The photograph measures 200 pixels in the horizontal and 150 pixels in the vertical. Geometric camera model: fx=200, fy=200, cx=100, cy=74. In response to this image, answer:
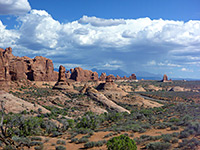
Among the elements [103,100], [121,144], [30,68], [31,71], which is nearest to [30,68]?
[30,68]

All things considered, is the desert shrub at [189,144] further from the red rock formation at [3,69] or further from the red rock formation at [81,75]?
the red rock formation at [81,75]

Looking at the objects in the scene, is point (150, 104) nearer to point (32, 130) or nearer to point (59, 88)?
point (59, 88)

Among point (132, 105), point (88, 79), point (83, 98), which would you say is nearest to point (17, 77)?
point (83, 98)

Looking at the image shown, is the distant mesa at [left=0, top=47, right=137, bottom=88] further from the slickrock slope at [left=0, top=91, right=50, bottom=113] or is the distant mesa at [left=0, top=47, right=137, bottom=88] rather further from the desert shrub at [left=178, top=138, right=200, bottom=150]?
the desert shrub at [left=178, top=138, right=200, bottom=150]

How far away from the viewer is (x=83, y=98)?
147ft

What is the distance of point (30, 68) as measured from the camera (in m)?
84.2

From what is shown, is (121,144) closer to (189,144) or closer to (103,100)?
(189,144)

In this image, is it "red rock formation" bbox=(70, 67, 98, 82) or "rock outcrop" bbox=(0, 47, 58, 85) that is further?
"red rock formation" bbox=(70, 67, 98, 82)

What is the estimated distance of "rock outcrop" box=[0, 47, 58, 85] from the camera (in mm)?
57281

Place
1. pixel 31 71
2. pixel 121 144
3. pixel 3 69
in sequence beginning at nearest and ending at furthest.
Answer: pixel 121 144 < pixel 3 69 < pixel 31 71

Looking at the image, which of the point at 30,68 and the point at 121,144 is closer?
the point at 121,144

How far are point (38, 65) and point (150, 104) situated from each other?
56.5 m

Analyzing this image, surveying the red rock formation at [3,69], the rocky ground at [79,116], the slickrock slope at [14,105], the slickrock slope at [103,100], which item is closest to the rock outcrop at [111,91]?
the rocky ground at [79,116]

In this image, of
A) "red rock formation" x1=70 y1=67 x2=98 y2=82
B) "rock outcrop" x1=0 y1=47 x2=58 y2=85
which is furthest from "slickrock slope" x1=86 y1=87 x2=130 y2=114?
"red rock formation" x1=70 y1=67 x2=98 y2=82
